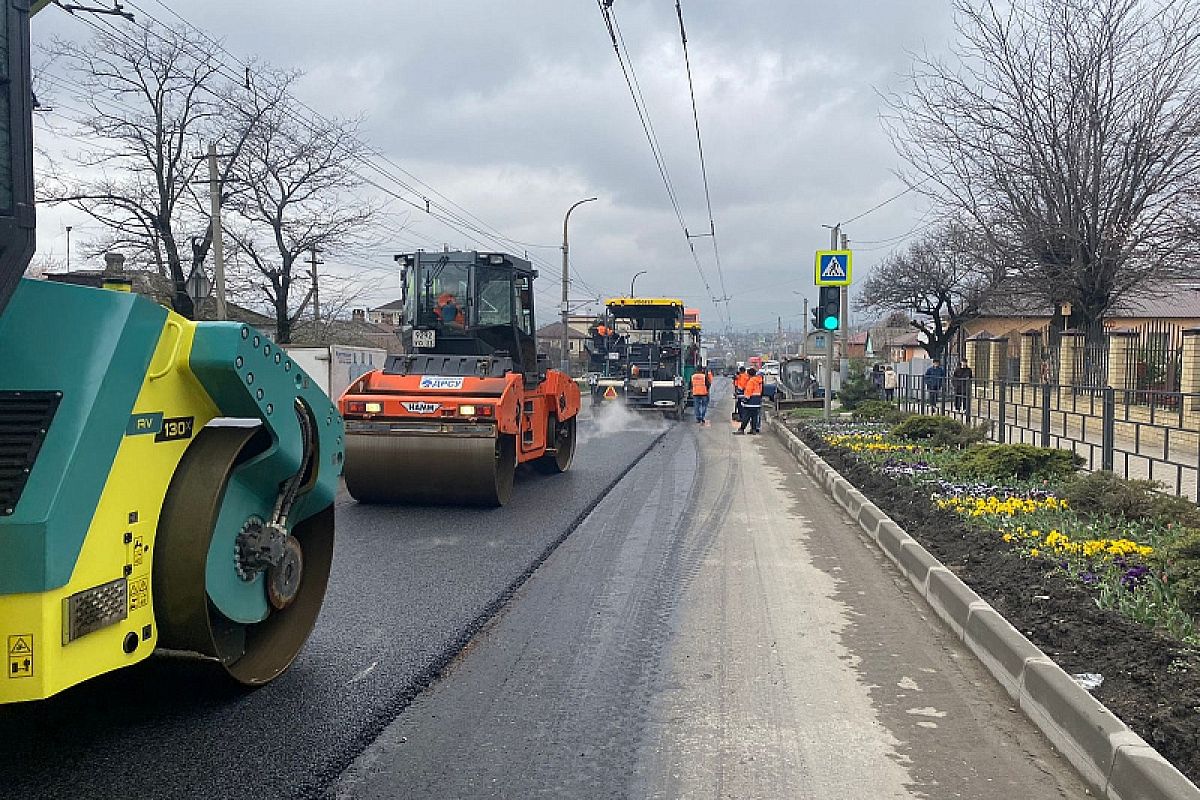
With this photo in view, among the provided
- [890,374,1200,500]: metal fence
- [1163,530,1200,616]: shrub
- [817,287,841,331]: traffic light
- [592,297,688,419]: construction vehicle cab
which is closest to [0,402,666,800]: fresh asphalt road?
[1163,530,1200,616]: shrub

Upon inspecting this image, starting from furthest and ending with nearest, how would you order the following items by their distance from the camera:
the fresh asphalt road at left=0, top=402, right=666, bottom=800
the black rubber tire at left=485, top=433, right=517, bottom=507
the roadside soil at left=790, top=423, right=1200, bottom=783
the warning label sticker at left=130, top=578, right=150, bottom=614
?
the black rubber tire at left=485, top=433, right=517, bottom=507 → the roadside soil at left=790, top=423, right=1200, bottom=783 → the fresh asphalt road at left=0, top=402, right=666, bottom=800 → the warning label sticker at left=130, top=578, right=150, bottom=614

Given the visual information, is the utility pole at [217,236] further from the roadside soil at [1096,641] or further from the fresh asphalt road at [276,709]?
the roadside soil at [1096,641]

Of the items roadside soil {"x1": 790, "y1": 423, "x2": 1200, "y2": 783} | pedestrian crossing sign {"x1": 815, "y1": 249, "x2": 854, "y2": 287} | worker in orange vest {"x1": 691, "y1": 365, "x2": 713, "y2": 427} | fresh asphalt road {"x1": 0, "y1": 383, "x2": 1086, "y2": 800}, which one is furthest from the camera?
worker in orange vest {"x1": 691, "y1": 365, "x2": 713, "y2": 427}

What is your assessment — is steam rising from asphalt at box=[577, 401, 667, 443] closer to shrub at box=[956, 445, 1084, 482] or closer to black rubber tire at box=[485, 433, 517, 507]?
black rubber tire at box=[485, 433, 517, 507]

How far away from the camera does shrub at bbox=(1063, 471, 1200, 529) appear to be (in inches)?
292

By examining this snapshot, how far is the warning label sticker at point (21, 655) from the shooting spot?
310 centimetres

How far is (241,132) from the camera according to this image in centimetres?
2519

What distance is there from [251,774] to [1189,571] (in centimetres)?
497

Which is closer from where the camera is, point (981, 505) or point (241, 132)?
point (981, 505)

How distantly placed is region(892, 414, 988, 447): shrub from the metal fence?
0.41m

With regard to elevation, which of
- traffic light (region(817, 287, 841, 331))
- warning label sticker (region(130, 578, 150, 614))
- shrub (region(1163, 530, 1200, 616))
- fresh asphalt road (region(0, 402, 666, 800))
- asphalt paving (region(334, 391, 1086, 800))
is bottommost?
asphalt paving (region(334, 391, 1086, 800))

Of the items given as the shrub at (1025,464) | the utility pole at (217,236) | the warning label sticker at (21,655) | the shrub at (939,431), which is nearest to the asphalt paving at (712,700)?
the warning label sticker at (21,655)

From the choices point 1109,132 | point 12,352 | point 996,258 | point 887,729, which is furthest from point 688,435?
point 12,352

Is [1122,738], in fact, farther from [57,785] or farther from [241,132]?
[241,132]
